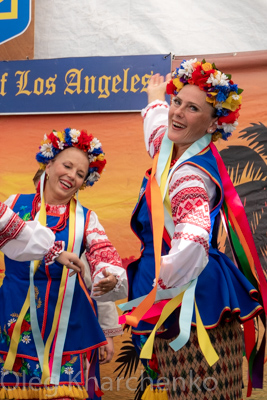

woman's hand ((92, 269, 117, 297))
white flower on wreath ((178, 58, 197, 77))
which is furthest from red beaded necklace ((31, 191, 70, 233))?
white flower on wreath ((178, 58, 197, 77))

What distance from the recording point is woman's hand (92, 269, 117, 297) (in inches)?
108

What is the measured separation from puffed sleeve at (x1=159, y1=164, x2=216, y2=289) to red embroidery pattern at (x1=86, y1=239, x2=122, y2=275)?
2.60ft

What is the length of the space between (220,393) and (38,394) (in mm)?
1037

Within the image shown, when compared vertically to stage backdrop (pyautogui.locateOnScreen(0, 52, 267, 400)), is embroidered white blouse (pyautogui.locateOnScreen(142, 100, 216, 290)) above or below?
below

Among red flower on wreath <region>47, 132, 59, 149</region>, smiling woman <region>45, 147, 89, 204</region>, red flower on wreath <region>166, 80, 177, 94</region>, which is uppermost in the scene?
red flower on wreath <region>47, 132, 59, 149</region>

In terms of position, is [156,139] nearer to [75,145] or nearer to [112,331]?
[75,145]

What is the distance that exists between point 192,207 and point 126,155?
1.77 metres

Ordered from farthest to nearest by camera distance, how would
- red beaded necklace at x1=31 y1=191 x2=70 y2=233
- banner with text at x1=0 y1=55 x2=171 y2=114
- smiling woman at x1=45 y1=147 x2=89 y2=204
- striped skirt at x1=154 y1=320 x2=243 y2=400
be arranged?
banner with text at x1=0 y1=55 x2=171 y2=114 < smiling woman at x1=45 y1=147 x2=89 y2=204 < red beaded necklace at x1=31 y1=191 x2=70 y2=233 < striped skirt at x1=154 y1=320 x2=243 y2=400

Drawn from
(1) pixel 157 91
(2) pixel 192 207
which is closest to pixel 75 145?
(1) pixel 157 91

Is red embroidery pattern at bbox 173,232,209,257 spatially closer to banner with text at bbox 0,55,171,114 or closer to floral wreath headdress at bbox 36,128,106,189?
floral wreath headdress at bbox 36,128,106,189

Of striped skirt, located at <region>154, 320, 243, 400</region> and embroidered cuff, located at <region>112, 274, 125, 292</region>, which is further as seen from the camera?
embroidered cuff, located at <region>112, 274, 125, 292</region>

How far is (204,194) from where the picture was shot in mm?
2318

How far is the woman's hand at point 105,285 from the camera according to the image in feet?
8.97

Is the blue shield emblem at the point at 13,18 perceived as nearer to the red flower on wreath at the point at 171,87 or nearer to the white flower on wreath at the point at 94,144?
the white flower on wreath at the point at 94,144
